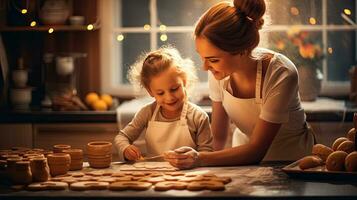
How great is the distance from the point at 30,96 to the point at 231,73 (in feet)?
6.92

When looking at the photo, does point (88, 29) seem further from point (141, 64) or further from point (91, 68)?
point (141, 64)

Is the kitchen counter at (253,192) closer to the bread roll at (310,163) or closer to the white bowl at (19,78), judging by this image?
the bread roll at (310,163)

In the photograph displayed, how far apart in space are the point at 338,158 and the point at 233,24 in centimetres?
62

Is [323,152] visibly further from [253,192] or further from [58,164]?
[58,164]

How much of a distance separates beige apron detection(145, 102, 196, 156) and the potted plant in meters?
1.49

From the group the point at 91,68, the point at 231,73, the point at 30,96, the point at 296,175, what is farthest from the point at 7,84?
the point at 296,175

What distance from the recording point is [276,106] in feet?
8.50

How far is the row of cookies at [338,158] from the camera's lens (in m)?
2.29

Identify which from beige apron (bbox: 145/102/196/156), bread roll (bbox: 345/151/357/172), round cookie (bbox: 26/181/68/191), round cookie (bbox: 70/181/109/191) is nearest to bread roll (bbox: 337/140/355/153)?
bread roll (bbox: 345/151/357/172)

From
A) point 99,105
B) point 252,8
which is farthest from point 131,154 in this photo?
point 99,105

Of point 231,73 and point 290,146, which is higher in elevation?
point 231,73

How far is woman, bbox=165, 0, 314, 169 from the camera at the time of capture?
256 cm

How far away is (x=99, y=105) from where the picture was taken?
13.8 ft

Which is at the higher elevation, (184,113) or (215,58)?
(215,58)
